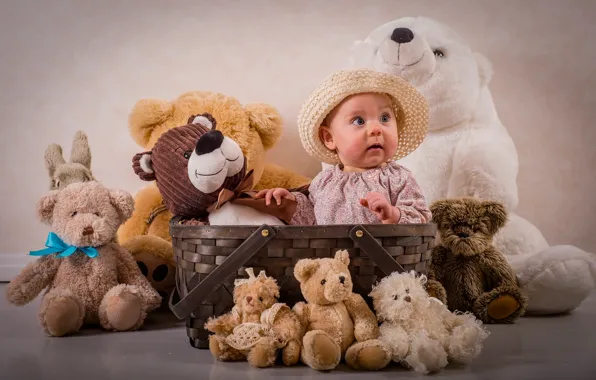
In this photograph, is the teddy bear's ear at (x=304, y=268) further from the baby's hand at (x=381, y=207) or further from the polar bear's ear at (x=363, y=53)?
the polar bear's ear at (x=363, y=53)

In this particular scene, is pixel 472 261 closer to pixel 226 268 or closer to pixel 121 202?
pixel 226 268

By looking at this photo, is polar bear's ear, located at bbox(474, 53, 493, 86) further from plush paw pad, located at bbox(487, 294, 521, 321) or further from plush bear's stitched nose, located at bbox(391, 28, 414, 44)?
plush paw pad, located at bbox(487, 294, 521, 321)

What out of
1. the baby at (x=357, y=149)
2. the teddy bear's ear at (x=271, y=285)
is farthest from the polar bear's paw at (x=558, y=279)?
the teddy bear's ear at (x=271, y=285)

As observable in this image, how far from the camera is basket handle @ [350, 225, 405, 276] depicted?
3.52ft

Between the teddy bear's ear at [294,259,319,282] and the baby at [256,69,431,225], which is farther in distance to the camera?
the baby at [256,69,431,225]

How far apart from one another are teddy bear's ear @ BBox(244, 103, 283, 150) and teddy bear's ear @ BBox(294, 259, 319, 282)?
777mm

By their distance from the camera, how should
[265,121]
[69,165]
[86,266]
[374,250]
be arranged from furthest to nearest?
1. [265,121]
2. [69,165]
3. [86,266]
4. [374,250]

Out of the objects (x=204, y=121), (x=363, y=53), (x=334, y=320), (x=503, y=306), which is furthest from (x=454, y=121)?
(x=334, y=320)

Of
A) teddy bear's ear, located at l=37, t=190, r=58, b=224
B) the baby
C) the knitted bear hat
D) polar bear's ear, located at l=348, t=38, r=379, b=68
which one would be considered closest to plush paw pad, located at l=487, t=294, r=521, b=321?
the baby

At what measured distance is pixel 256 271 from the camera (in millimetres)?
1093

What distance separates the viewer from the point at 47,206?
1.37 meters

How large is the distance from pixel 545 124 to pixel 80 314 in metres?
1.41

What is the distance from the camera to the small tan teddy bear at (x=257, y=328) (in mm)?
1020

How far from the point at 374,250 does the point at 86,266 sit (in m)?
0.63
